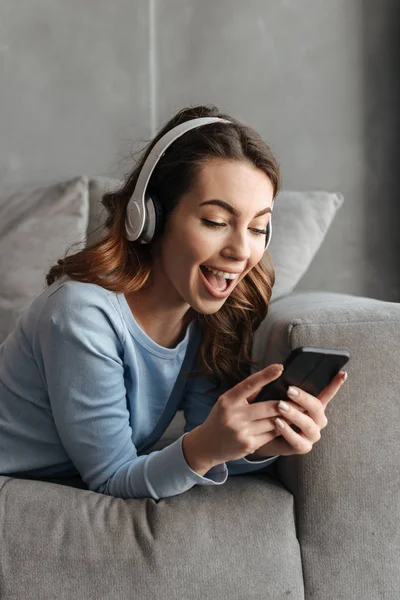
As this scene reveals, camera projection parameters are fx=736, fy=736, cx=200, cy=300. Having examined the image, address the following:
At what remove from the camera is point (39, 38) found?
2.17m

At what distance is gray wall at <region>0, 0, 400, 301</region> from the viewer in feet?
7.13

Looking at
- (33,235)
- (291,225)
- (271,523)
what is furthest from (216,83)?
(271,523)

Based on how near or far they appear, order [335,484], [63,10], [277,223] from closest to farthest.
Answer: [335,484] → [277,223] → [63,10]

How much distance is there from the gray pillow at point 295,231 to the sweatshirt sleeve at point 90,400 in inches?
25.6

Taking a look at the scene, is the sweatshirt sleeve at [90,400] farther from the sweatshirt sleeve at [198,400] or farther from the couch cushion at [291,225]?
the couch cushion at [291,225]

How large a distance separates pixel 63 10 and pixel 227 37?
0.49 meters

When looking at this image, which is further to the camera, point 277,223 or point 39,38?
point 39,38

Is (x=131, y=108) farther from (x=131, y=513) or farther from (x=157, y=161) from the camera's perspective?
(x=131, y=513)

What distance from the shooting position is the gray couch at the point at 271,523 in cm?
95

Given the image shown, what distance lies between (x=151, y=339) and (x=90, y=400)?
176 mm

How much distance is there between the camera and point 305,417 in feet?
3.20

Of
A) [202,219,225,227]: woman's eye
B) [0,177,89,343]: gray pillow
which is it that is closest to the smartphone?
[202,219,225,227]: woman's eye

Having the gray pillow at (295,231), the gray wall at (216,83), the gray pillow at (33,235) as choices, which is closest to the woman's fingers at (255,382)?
the gray pillow at (295,231)

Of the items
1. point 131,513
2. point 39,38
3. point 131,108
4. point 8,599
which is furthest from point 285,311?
point 39,38
